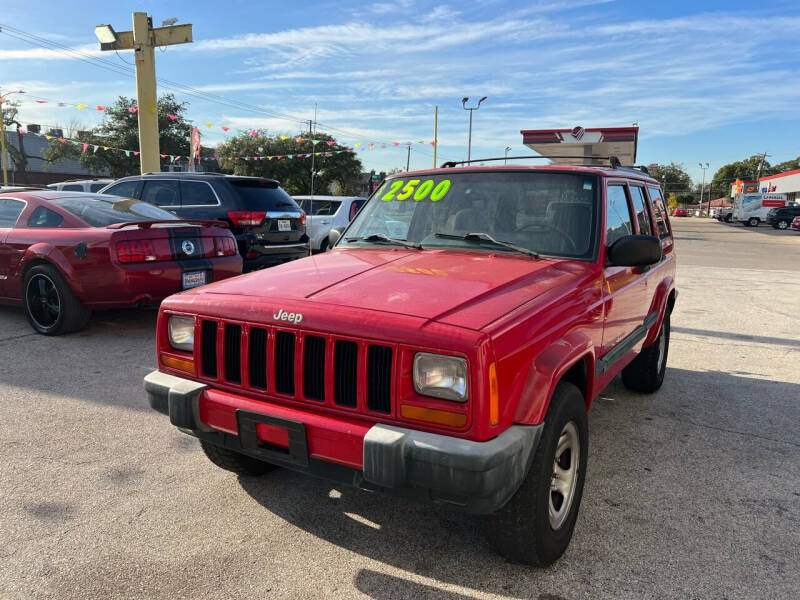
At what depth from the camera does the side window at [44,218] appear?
6191mm

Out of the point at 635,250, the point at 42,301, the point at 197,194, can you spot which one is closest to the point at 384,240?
the point at 635,250

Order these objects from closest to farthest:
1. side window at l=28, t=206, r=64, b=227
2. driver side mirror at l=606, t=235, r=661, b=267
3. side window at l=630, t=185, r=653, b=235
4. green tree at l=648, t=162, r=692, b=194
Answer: driver side mirror at l=606, t=235, r=661, b=267 < side window at l=630, t=185, r=653, b=235 < side window at l=28, t=206, r=64, b=227 < green tree at l=648, t=162, r=692, b=194

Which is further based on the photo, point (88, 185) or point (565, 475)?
point (88, 185)

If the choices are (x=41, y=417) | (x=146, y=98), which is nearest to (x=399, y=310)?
(x=41, y=417)

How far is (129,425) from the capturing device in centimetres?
388

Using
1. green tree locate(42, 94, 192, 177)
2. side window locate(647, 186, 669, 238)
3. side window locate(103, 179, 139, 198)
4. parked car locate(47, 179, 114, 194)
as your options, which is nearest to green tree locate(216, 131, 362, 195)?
green tree locate(42, 94, 192, 177)

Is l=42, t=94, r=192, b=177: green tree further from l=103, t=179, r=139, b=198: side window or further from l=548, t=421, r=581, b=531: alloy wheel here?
l=548, t=421, r=581, b=531: alloy wheel

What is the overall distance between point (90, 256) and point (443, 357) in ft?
16.3

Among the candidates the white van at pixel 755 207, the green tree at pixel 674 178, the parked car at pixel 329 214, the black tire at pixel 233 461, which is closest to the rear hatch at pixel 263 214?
the parked car at pixel 329 214

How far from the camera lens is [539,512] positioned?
228 centimetres

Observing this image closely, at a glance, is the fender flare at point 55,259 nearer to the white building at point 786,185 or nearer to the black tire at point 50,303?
the black tire at point 50,303

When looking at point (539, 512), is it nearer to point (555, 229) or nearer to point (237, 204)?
point (555, 229)

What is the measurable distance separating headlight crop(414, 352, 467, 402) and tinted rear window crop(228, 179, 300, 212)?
728cm

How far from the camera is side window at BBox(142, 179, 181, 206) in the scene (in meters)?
9.00
